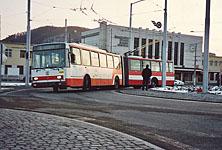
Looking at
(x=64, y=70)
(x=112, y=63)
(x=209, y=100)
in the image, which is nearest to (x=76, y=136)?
(x=209, y=100)

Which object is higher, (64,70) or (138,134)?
(64,70)

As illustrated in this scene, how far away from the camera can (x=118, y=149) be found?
223 inches

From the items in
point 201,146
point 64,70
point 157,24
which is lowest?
point 201,146

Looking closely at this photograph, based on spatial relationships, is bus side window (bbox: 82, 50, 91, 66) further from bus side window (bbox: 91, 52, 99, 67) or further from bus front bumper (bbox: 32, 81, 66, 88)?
bus front bumper (bbox: 32, 81, 66, 88)

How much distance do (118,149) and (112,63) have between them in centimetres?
2208

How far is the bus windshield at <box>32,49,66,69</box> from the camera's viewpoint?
21.5 m

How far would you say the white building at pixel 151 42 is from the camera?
266 feet

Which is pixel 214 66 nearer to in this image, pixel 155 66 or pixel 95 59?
pixel 155 66

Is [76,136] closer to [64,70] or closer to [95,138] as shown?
[95,138]

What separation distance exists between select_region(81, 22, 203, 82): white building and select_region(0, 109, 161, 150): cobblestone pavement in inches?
2780

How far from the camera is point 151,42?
284 feet

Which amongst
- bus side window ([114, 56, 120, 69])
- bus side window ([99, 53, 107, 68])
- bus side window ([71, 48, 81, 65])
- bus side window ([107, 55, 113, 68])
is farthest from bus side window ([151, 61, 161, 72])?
bus side window ([71, 48, 81, 65])

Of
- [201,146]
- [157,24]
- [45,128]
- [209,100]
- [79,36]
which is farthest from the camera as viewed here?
[79,36]

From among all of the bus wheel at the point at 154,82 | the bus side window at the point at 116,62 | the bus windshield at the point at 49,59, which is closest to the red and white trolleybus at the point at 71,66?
the bus windshield at the point at 49,59
